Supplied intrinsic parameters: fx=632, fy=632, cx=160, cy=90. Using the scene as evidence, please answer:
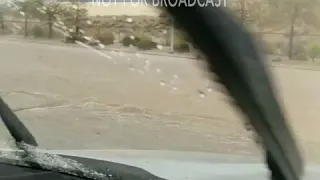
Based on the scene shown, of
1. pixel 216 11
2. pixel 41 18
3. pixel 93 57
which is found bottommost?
pixel 93 57

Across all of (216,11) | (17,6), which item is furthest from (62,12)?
(216,11)

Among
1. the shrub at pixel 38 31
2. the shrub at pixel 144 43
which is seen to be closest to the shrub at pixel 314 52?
the shrub at pixel 144 43

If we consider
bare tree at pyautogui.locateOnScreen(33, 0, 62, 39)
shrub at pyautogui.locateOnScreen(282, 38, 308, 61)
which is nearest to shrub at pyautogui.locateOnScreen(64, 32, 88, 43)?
bare tree at pyautogui.locateOnScreen(33, 0, 62, 39)

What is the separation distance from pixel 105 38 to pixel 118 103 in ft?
4.39

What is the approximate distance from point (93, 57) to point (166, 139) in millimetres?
1203

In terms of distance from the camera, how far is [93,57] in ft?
15.5

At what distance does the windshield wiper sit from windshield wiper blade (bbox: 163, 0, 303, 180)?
920 mm

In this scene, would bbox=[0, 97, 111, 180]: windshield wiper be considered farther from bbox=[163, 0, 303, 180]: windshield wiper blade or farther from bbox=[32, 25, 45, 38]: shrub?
bbox=[32, 25, 45, 38]: shrub

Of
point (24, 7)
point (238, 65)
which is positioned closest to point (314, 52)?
point (24, 7)

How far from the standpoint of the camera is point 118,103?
17.2 feet

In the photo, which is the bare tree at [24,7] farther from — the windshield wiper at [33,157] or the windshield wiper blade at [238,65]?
Answer: the windshield wiper blade at [238,65]

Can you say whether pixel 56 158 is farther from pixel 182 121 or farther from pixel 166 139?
pixel 182 121

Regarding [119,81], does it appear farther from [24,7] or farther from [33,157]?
[33,157]

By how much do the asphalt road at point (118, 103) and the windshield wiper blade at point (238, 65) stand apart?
140 centimetres
